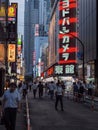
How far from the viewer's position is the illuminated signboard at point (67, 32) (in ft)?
396

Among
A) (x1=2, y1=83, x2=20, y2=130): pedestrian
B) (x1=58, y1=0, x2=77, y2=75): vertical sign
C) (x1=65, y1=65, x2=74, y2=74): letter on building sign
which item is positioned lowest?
(x1=2, y1=83, x2=20, y2=130): pedestrian

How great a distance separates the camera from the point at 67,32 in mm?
119375

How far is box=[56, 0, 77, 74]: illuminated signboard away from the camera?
120625mm

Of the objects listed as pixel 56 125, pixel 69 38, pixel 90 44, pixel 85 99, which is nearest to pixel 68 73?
pixel 69 38

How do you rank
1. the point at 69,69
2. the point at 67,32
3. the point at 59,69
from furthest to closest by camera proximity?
the point at 67,32 < the point at 59,69 < the point at 69,69

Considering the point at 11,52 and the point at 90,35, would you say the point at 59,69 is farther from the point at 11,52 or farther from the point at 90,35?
the point at 90,35

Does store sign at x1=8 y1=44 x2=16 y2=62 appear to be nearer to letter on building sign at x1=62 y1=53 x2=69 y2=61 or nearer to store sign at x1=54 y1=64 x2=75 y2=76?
store sign at x1=54 y1=64 x2=75 y2=76

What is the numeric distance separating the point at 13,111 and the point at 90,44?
42.8 meters

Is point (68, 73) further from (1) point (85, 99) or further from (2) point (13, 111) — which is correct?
(2) point (13, 111)

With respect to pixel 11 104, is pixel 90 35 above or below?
above

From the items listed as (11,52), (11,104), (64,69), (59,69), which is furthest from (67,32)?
(11,104)

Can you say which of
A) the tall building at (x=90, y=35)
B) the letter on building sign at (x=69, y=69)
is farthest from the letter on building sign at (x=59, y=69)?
the tall building at (x=90, y=35)

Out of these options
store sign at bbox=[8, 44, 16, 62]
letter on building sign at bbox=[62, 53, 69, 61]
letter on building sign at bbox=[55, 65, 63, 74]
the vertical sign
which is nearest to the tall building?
store sign at bbox=[8, 44, 16, 62]

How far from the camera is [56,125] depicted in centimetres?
2017
